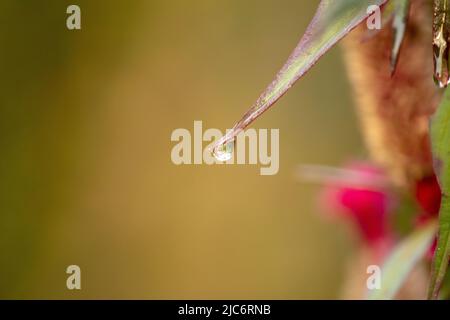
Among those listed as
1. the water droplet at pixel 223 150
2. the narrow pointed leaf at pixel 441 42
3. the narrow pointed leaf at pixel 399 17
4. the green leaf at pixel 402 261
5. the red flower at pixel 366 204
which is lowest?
the green leaf at pixel 402 261

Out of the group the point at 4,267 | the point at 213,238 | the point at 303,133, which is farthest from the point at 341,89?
the point at 4,267

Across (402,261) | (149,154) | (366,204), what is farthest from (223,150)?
(149,154)

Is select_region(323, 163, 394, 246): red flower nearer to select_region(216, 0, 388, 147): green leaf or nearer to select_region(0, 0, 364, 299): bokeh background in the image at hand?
select_region(216, 0, 388, 147): green leaf

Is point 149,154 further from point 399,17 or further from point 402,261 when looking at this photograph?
point 399,17

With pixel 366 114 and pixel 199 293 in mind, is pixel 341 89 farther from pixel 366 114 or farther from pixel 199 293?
pixel 366 114

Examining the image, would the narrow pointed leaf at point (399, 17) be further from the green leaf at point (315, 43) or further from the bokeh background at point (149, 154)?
the bokeh background at point (149, 154)

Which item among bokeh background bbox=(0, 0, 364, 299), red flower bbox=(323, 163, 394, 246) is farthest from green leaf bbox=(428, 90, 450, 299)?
bokeh background bbox=(0, 0, 364, 299)

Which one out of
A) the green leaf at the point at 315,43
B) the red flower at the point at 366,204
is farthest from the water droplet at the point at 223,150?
the red flower at the point at 366,204
